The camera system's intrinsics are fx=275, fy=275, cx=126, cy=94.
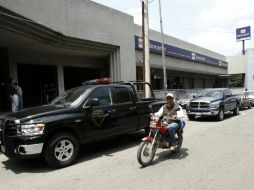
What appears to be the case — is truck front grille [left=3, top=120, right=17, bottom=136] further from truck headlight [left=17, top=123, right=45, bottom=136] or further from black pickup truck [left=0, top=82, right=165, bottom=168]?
truck headlight [left=17, top=123, right=45, bottom=136]

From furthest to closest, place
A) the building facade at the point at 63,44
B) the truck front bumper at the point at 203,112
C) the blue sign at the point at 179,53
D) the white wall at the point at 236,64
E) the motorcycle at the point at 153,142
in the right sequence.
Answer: the white wall at the point at 236,64
the blue sign at the point at 179,53
the truck front bumper at the point at 203,112
the building facade at the point at 63,44
the motorcycle at the point at 153,142

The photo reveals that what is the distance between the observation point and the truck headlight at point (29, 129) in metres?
5.77

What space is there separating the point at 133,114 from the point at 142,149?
6.97 feet

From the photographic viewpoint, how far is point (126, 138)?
909 cm

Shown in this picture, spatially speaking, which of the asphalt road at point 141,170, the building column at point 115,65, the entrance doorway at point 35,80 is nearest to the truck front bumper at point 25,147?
the asphalt road at point 141,170

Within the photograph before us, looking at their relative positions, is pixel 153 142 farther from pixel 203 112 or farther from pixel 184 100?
pixel 184 100

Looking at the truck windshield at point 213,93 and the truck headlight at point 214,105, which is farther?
the truck windshield at point 213,93

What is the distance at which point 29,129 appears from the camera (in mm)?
5777

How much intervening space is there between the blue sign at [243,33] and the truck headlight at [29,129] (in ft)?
193

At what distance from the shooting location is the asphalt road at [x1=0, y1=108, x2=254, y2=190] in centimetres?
498

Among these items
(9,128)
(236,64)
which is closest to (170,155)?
(9,128)

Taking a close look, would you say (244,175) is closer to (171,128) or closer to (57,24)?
(171,128)

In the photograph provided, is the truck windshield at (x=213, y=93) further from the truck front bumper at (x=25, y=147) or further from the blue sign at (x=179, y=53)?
the truck front bumper at (x=25, y=147)

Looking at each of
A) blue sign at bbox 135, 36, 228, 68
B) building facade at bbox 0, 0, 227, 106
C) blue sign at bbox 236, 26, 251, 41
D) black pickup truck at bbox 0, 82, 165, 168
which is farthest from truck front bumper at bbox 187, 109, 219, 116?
blue sign at bbox 236, 26, 251, 41
